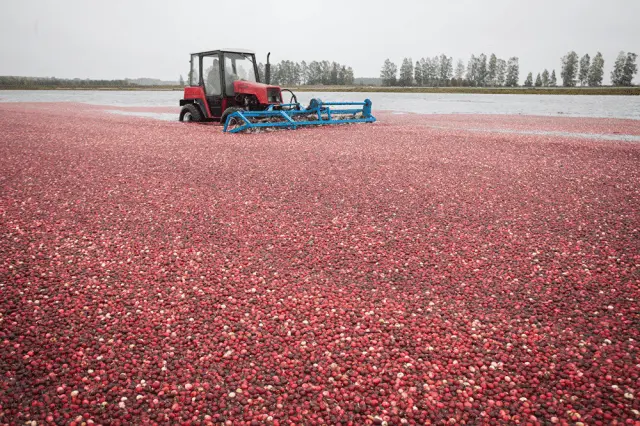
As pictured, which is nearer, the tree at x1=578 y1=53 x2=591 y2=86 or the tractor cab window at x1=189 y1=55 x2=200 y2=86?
A: the tractor cab window at x1=189 y1=55 x2=200 y2=86

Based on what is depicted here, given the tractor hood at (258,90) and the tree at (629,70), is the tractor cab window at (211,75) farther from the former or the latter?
the tree at (629,70)

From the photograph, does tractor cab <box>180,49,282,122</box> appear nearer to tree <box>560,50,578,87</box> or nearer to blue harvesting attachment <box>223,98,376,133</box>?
blue harvesting attachment <box>223,98,376,133</box>

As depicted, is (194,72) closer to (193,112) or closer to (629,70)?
(193,112)

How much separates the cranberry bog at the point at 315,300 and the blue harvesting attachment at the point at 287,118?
27.0ft

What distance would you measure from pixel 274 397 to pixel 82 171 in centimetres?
806

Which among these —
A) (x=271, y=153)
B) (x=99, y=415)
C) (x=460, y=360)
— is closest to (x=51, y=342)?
(x=99, y=415)

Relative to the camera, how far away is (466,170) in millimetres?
9734

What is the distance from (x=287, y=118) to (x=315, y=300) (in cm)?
1381

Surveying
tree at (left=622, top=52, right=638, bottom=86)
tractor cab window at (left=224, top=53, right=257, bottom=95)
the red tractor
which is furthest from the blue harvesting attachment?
tree at (left=622, top=52, right=638, bottom=86)

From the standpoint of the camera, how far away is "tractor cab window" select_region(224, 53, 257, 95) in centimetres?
1812

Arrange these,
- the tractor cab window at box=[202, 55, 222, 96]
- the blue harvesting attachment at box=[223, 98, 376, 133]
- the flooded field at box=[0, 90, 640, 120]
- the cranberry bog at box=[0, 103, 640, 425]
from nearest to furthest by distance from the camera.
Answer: the cranberry bog at box=[0, 103, 640, 425], the blue harvesting attachment at box=[223, 98, 376, 133], the tractor cab window at box=[202, 55, 222, 96], the flooded field at box=[0, 90, 640, 120]

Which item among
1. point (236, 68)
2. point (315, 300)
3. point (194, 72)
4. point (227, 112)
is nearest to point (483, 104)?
point (236, 68)

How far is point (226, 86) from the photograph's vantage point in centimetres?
1834

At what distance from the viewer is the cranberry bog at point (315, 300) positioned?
282 cm
